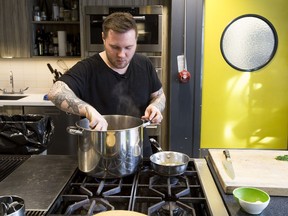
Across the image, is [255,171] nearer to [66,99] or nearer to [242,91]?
[66,99]

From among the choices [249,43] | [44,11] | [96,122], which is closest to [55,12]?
[44,11]

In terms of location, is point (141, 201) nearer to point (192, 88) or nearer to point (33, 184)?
point (33, 184)

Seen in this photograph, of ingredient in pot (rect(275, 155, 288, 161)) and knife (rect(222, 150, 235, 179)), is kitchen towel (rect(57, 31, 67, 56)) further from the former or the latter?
ingredient in pot (rect(275, 155, 288, 161))

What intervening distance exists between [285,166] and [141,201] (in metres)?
0.62

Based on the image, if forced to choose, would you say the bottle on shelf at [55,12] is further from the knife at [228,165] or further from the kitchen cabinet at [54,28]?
the knife at [228,165]

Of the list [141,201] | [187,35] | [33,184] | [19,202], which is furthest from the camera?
[187,35]

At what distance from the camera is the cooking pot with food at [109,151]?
3.61 feet

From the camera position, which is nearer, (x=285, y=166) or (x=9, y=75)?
(x=285, y=166)

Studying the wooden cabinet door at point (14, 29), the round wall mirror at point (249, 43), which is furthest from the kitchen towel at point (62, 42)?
the round wall mirror at point (249, 43)

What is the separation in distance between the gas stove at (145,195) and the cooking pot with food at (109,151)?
2.0 inches

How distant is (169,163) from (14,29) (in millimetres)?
2653

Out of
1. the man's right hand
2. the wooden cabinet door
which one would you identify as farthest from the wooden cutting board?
the wooden cabinet door

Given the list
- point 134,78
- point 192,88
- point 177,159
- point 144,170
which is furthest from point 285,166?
point 192,88

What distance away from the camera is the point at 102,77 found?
1.65 metres
